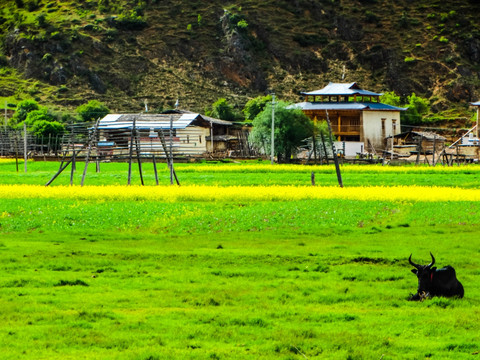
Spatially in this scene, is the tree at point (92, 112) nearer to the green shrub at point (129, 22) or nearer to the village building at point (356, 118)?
the village building at point (356, 118)

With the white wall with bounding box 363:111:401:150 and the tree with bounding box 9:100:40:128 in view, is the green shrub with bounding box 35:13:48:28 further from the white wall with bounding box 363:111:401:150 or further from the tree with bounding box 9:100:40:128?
the white wall with bounding box 363:111:401:150

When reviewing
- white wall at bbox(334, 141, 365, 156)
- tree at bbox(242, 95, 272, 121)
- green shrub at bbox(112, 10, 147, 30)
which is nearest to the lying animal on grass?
white wall at bbox(334, 141, 365, 156)

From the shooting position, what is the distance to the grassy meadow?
12789 millimetres

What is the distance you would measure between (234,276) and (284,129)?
68524 millimetres

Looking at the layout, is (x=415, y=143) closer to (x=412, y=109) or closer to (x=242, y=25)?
(x=412, y=109)

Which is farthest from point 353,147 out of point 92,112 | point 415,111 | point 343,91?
point 92,112

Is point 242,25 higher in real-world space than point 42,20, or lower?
lower

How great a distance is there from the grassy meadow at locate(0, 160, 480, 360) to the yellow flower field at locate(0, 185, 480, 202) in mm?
199

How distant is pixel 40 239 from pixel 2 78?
130481mm

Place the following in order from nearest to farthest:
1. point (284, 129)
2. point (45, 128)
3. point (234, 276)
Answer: point (234, 276) → point (284, 129) → point (45, 128)

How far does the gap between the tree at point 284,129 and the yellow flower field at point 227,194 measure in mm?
44556

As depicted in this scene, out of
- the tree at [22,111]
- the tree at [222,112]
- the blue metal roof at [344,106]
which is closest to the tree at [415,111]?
the blue metal roof at [344,106]

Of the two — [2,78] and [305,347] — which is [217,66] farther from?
[305,347]

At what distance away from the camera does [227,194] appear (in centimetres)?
3944
